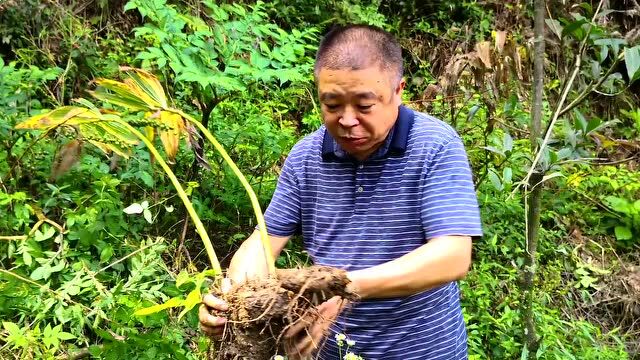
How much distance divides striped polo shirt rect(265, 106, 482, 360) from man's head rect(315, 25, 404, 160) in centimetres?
6

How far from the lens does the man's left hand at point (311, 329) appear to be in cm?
120

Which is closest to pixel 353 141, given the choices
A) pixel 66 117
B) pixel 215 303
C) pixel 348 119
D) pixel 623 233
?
pixel 348 119

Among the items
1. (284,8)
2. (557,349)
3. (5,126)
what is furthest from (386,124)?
(284,8)

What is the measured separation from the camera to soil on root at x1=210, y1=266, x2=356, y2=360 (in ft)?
3.80

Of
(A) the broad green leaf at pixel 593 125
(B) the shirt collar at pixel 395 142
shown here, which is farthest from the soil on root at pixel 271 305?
(A) the broad green leaf at pixel 593 125

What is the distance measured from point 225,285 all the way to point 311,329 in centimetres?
19

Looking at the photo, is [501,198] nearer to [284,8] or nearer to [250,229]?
[250,229]

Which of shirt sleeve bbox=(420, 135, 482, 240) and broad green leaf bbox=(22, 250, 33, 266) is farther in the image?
broad green leaf bbox=(22, 250, 33, 266)

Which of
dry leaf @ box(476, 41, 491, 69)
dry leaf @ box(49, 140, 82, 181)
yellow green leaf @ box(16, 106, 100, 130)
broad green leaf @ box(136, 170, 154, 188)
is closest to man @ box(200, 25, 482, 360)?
yellow green leaf @ box(16, 106, 100, 130)

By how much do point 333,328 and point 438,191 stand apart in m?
0.38

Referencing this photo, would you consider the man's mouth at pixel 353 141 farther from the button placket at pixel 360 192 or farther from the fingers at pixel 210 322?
the fingers at pixel 210 322

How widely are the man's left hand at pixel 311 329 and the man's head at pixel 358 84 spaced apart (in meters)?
0.36

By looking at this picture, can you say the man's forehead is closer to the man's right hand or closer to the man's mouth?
the man's mouth

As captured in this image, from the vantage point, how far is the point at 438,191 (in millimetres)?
1321
